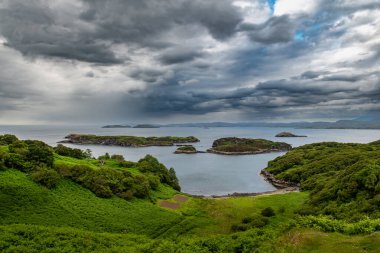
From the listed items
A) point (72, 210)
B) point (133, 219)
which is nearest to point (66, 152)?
point (72, 210)

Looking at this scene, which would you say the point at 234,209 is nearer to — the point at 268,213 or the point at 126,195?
the point at 268,213

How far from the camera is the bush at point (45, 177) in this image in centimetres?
4694

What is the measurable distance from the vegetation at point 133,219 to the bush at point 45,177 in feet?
0.49

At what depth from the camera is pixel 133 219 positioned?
46.6 meters

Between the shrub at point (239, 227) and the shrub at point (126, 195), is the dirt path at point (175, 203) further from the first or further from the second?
the shrub at point (239, 227)

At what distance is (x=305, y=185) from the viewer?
80.8 meters

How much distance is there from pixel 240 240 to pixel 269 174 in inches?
3876

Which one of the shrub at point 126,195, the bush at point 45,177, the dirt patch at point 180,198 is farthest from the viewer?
the dirt patch at point 180,198

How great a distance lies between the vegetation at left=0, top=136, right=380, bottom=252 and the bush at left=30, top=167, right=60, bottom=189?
0.49 feet

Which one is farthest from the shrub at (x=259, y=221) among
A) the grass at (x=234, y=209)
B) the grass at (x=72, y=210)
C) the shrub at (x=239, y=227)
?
the grass at (x=72, y=210)

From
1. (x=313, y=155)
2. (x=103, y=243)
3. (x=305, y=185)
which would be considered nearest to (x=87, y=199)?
(x=103, y=243)

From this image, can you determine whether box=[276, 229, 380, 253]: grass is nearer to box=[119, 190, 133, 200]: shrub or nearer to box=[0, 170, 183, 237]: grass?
box=[0, 170, 183, 237]: grass

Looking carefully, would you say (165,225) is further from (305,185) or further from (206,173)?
(206,173)

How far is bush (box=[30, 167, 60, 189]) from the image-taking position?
46.9 metres
